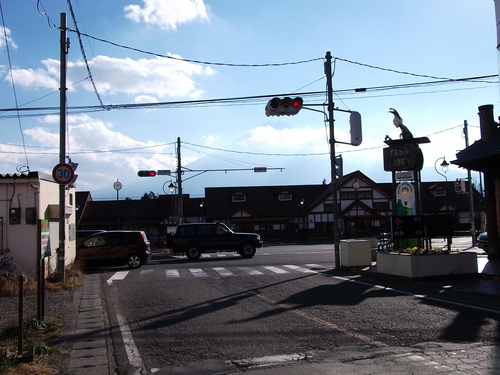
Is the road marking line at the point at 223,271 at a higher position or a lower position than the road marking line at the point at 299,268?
higher

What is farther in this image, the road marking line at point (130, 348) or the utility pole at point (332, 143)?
the utility pole at point (332, 143)

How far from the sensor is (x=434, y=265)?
13367mm

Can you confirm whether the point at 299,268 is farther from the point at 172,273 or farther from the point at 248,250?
the point at 248,250

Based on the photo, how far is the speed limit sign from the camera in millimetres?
13258

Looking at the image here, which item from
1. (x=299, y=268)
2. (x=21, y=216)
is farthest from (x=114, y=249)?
(x=299, y=268)

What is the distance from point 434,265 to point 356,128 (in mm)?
6292

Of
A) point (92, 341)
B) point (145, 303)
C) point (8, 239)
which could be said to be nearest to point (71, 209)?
point (8, 239)

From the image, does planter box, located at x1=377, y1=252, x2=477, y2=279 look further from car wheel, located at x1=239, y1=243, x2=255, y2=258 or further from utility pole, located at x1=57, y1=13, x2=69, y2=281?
car wheel, located at x1=239, y1=243, x2=255, y2=258

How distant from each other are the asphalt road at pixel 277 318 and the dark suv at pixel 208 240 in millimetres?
10627

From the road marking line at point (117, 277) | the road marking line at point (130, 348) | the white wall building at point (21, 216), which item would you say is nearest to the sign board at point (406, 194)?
the road marking line at point (117, 277)

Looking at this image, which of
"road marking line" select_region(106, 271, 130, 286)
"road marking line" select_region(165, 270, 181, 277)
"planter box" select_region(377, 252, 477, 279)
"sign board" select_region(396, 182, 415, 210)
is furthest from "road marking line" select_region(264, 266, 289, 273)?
"road marking line" select_region(106, 271, 130, 286)

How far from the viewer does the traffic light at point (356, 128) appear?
17766mm

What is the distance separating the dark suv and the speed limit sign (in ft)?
39.7

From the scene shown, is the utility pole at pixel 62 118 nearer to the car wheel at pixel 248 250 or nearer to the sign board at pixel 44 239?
the sign board at pixel 44 239
